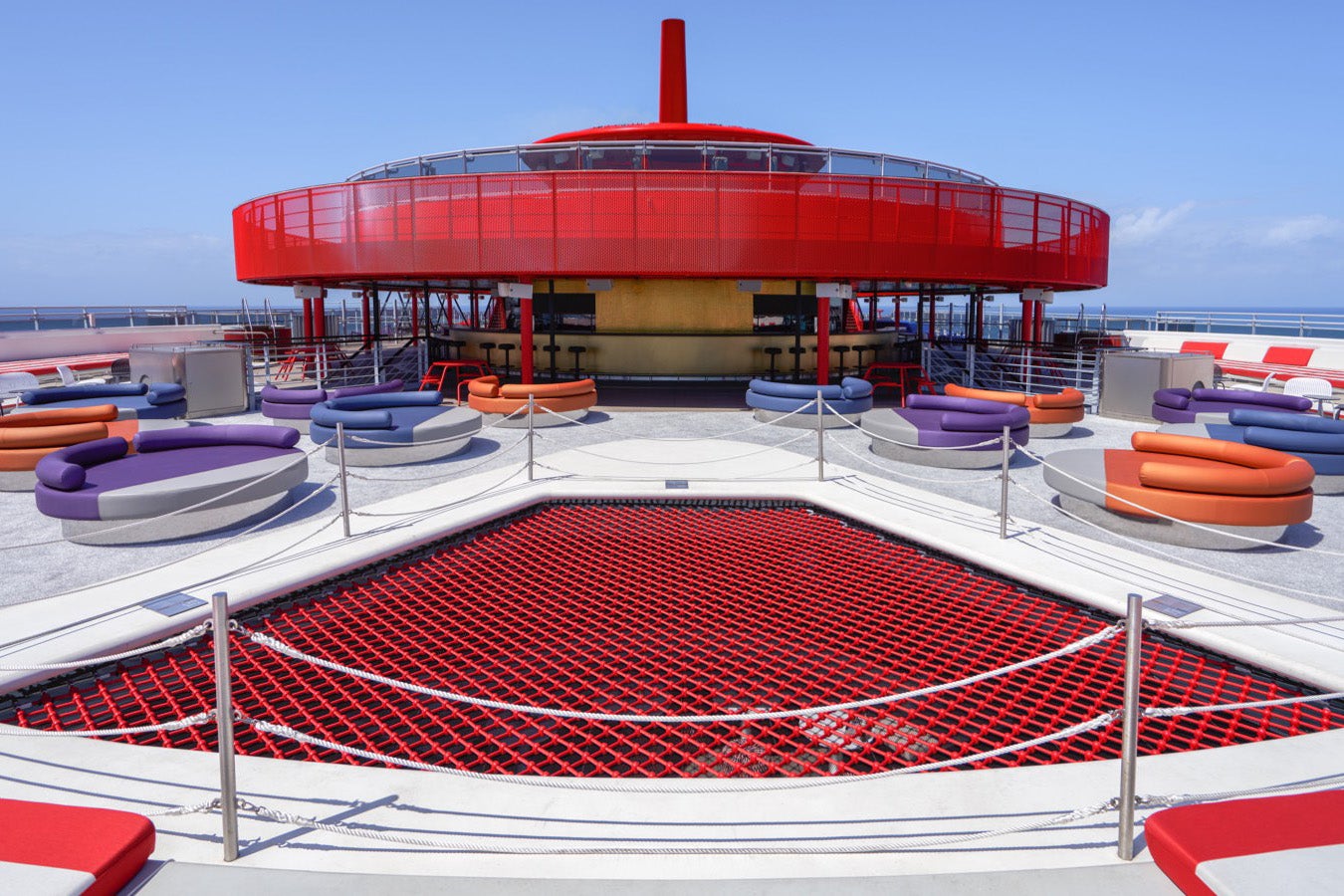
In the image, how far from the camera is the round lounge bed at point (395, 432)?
44.9 feet

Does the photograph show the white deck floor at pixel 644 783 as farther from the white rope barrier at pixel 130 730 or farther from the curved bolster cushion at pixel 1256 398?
the curved bolster cushion at pixel 1256 398

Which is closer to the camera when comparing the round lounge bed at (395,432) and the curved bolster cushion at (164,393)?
the round lounge bed at (395,432)

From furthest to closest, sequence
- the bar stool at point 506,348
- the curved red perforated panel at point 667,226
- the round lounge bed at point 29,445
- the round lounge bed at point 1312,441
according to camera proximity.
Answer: the bar stool at point 506,348 < the curved red perforated panel at point 667,226 < the round lounge bed at point 29,445 < the round lounge bed at point 1312,441

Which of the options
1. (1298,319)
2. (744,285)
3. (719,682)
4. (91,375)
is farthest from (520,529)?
(1298,319)

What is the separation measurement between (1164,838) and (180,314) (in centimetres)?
4344

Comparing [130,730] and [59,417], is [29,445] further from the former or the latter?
[130,730]

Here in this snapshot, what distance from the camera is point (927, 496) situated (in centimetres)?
1142

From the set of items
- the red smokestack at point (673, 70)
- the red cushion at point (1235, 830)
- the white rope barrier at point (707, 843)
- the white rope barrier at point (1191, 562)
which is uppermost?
the red smokestack at point (673, 70)

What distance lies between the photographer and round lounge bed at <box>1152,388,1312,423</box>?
50.1 feet

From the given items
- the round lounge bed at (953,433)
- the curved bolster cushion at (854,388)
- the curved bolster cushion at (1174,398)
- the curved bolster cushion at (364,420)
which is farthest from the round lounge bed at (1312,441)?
the curved bolster cushion at (364,420)

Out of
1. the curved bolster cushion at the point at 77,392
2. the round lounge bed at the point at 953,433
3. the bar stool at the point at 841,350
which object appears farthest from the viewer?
the bar stool at the point at 841,350

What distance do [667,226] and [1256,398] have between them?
1284 cm

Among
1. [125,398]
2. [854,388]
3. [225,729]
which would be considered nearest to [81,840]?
[225,729]

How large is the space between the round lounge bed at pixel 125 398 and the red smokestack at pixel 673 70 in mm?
19904
